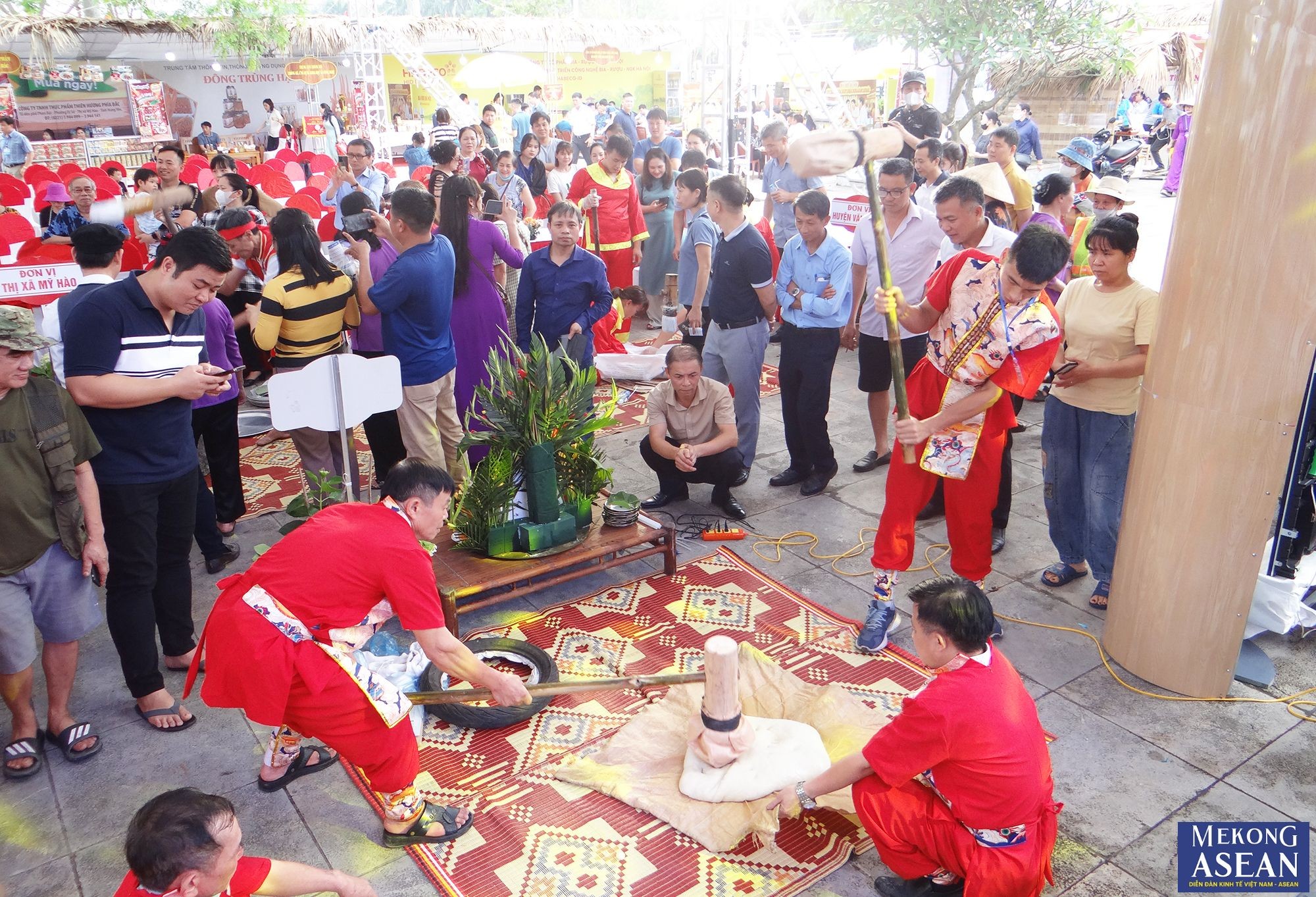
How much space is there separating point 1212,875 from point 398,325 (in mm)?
4270

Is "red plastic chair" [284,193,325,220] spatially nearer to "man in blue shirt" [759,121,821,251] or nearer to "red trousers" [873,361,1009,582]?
"man in blue shirt" [759,121,821,251]

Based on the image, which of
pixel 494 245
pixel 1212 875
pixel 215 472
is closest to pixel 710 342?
pixel 494 245

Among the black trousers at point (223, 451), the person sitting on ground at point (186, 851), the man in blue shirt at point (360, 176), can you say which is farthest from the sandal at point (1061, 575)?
the man in blue shirt at point (360, 176)

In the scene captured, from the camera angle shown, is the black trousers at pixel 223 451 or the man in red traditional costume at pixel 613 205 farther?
the man in red traditional costume at pixel 613 205

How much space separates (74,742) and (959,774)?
3.25 m

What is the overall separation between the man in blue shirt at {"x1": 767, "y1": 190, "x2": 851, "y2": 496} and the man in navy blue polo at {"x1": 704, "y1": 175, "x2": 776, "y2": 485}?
0.49 ft

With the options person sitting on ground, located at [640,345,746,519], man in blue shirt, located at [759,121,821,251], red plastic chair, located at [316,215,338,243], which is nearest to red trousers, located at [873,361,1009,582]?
person sitting on ground, located at [640,345,746,519]

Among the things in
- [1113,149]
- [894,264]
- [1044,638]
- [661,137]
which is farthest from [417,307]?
[1113,149]

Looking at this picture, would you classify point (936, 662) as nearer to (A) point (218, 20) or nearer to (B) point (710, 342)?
(B) point (710, 342)

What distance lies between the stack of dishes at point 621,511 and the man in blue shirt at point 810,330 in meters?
1.44

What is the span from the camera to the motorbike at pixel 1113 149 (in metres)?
15.3

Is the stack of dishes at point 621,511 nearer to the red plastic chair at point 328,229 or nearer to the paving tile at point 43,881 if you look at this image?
the paving tile at point 43,881

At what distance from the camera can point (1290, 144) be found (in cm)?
321

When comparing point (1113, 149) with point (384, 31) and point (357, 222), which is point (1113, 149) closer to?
point (384, 31)
